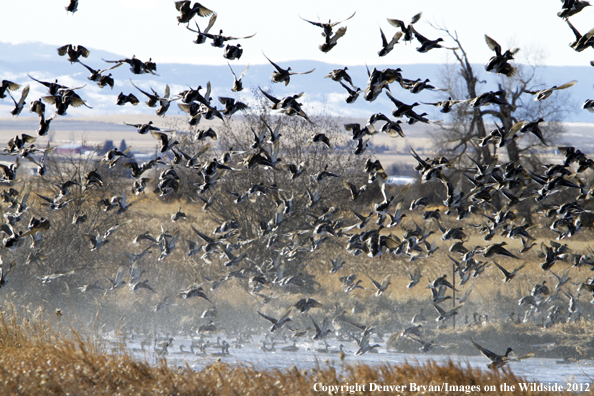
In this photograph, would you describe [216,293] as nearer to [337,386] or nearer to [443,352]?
[443,352]

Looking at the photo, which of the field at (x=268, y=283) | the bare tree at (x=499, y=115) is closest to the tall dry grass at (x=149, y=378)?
the field at (x=268, y=283)

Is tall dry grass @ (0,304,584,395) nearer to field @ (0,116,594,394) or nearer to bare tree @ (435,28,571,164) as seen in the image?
field @ (0,116,594,394)

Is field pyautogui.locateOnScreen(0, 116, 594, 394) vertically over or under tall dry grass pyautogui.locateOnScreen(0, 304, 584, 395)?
under

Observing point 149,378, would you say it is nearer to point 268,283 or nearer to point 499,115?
point 268,283

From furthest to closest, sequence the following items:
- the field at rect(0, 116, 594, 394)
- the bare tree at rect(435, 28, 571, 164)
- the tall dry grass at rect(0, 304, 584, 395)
→ the bare tree at rect(435, 28, 571, 164) → the field at rect(0, 116, 594, 394) → the tall dry grass at rect(0, 304, 584, 395)

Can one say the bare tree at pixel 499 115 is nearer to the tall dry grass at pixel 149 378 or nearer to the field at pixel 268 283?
the field at pixel 268 283

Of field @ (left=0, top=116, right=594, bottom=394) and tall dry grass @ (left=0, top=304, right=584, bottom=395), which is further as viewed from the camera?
field @ (left=0, top=116, right=594, bottom=394)

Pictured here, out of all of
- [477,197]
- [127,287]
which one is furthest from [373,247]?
[127,287]

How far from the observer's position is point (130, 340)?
817 inches

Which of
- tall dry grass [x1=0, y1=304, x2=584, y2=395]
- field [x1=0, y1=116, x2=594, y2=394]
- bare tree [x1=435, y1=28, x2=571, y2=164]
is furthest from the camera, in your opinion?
bare tree [x1=435, y1=28, x2=571, y2=164]

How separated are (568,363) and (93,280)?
17.4 metres

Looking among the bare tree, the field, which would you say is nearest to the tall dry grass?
the field

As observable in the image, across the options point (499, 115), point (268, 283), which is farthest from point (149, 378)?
point (499, 115)

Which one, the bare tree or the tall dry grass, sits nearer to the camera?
the tall dry grass
